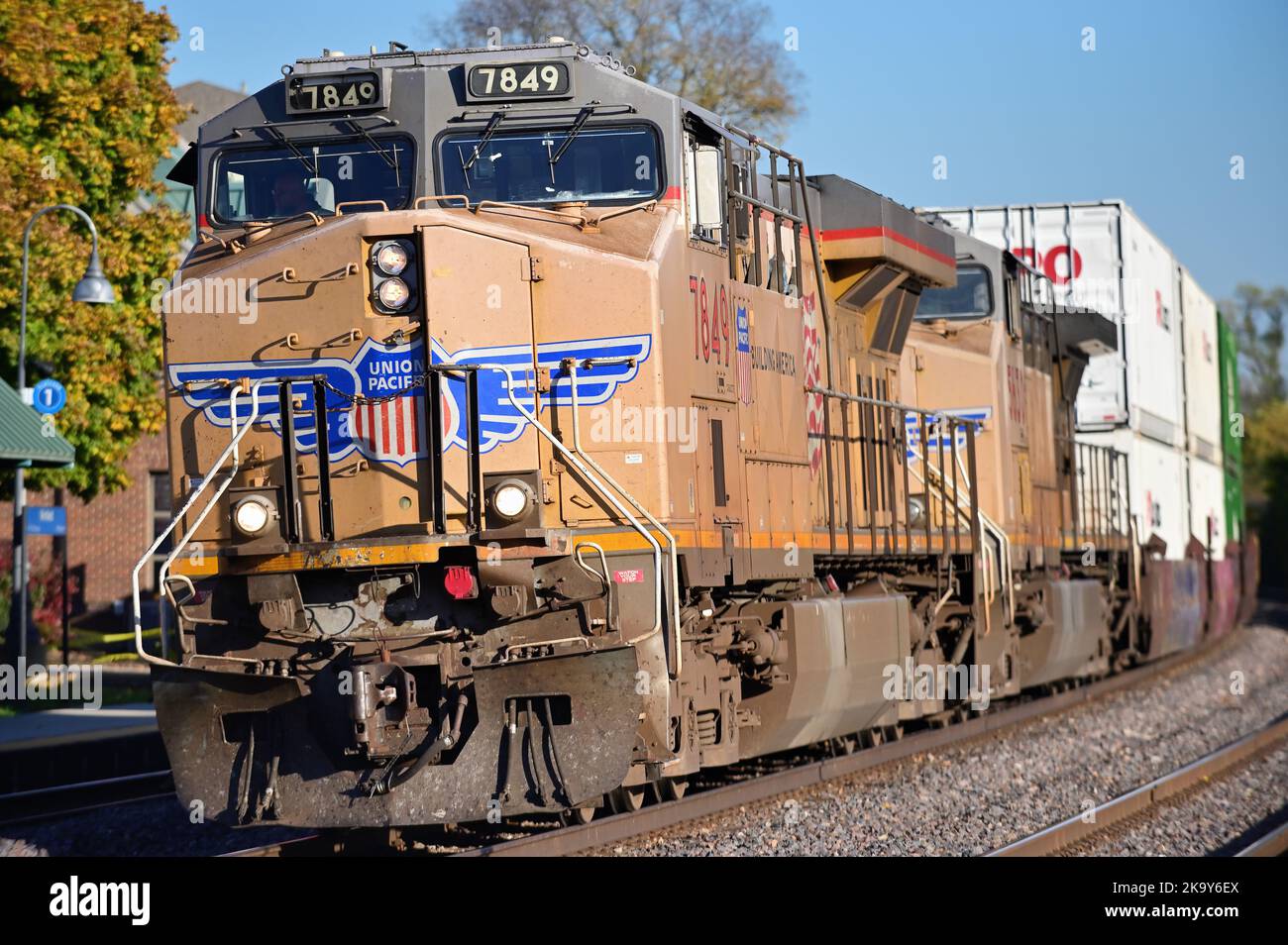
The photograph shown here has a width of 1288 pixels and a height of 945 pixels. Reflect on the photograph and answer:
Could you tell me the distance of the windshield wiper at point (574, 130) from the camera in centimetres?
899

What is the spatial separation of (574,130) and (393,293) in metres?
1.46

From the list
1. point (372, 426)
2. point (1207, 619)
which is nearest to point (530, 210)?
point (372, 426)

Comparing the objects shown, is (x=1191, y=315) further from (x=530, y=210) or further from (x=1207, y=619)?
(x=530, y=210)

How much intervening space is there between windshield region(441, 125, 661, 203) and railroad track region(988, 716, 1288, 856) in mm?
4359

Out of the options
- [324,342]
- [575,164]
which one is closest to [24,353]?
[324,342]

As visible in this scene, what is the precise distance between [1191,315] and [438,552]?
81.3 ft

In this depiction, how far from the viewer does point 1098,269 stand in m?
23.2

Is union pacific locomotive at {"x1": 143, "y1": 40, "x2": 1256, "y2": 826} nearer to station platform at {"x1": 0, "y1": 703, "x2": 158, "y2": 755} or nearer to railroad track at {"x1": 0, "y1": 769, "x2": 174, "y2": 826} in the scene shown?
railroad track at {"x1": 0, "y1": 769, "x2": 174, "y2": 826}

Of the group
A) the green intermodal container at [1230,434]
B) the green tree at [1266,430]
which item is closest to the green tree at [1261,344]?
the green tree at [1266,430]

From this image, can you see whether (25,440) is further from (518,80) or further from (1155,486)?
(1155,486)

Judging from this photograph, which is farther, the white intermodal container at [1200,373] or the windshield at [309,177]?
the white intermodal container at [1200,373]

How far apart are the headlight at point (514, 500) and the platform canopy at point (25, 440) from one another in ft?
35.2

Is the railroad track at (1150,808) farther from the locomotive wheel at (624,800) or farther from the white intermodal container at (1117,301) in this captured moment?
the white intermodal container at (1117,301)
